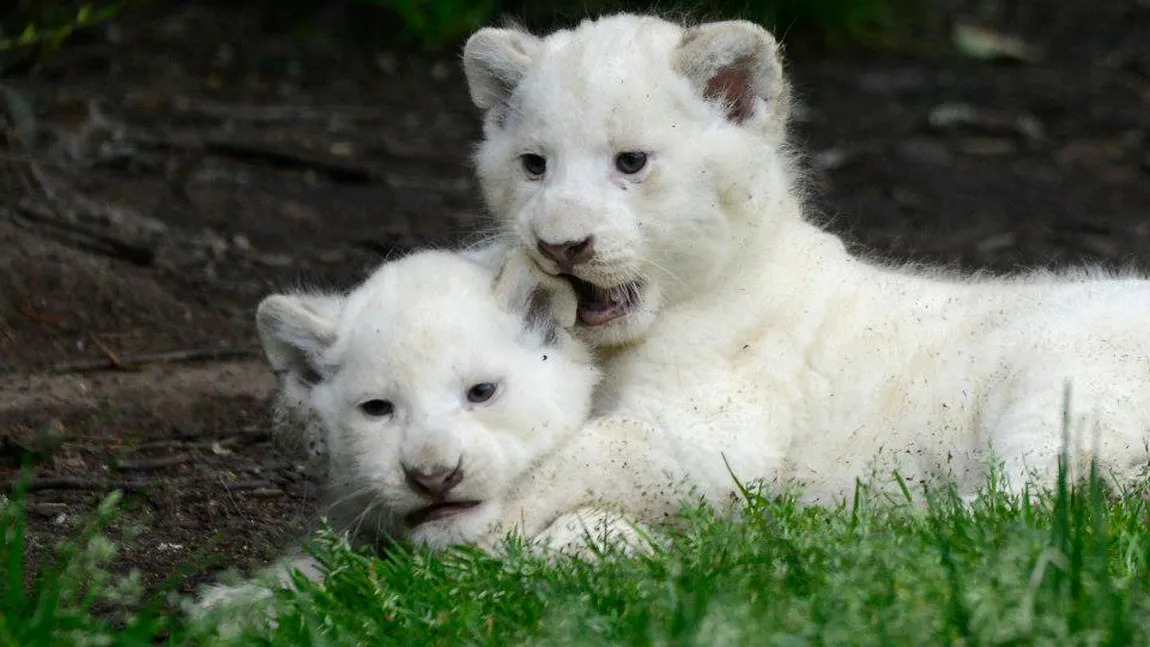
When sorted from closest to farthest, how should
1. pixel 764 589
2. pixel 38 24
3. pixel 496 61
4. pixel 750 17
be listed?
pixel 764 589, pixel 496 61, pixel 38 24, pixel 750 17

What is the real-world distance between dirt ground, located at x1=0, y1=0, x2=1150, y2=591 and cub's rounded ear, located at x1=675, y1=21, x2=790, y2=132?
1.88 meters

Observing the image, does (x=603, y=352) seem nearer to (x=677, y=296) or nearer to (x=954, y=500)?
(x=677, y=296)

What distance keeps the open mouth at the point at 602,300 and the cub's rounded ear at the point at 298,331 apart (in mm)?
775

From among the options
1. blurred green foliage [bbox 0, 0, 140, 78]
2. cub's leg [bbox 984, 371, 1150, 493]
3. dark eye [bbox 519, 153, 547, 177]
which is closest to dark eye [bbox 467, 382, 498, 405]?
dark eye [bbox 519, 153, 547, 177]

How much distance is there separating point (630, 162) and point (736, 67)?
0.52 meters

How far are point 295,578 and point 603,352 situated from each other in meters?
1.46

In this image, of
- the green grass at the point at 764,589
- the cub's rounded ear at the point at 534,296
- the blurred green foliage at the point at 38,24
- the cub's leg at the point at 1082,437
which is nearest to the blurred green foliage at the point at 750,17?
the blurred green foliage at the point at 38,24

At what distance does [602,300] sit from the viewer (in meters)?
5.70

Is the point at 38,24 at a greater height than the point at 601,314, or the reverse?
the point at 38,24

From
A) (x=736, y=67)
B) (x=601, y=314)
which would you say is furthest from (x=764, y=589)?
(x=736, y=67)

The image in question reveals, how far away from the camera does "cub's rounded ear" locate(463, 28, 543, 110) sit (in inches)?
232

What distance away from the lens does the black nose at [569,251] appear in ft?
17.6

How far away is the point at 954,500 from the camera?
460 cm

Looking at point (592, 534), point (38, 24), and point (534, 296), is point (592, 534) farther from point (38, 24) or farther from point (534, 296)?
point (38, 24)
